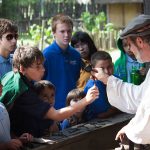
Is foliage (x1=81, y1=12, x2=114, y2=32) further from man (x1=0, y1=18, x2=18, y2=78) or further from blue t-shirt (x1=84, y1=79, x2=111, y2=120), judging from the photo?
blue t-shirt (x1=84, y1=79, x2=111, y2=120)

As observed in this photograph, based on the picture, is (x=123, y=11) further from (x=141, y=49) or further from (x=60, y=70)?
(x=141, y=49)

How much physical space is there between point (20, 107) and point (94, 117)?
95cm

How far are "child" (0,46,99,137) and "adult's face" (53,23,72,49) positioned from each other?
1.43 meters

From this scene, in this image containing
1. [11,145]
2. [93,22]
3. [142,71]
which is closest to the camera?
[11,145]

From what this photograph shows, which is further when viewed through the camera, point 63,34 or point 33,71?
point 63,34

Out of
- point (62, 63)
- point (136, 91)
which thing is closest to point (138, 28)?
point (136, 91)

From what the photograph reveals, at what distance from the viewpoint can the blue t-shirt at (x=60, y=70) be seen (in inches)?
194

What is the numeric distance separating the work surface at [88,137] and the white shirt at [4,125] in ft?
0.49

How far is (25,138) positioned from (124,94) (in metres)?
0.77

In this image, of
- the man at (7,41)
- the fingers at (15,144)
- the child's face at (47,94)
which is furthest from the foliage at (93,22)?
the fingers at (15,144)

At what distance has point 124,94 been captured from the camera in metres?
3.50

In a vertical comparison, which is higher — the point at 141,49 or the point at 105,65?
the point at 141,49

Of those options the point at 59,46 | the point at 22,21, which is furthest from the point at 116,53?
the point at 59,46

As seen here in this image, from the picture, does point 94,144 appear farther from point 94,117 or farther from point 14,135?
point 14,135
